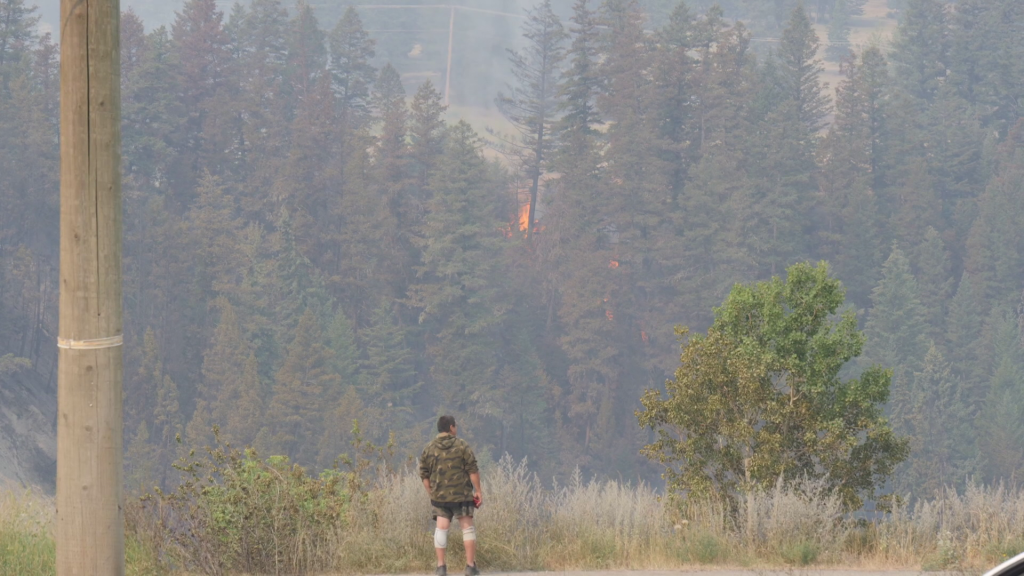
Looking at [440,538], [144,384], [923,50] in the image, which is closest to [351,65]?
[144,384]

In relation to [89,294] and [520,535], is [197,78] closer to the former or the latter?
[520,535]

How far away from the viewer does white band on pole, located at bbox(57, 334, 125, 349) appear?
3.54 m

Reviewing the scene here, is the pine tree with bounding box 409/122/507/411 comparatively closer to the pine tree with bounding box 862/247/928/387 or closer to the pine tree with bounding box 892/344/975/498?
the pine tree with bounding box 862/247/928/387

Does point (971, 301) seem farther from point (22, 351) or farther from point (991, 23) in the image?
point (22, 351)

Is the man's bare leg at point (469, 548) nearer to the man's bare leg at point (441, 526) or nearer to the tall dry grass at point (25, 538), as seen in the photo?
the man's bare leg at point (441, 526)

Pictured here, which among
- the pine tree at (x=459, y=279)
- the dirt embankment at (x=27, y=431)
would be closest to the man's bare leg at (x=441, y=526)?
the dirt embankment at (x=27, y=431)

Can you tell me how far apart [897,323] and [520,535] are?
2960 inches

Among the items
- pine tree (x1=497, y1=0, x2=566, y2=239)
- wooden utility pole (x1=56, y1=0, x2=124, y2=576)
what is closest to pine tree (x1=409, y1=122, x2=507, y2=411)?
pine tree (x1=497, y1=0, x2=566, y2=239)

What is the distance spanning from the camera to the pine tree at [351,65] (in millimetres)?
101500

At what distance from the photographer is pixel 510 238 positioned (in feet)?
309

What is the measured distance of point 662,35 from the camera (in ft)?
309

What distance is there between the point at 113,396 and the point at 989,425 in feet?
250

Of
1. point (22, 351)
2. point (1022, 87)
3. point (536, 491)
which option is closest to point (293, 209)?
point (22, 351)

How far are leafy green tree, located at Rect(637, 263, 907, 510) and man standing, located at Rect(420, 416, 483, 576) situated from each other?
407 cm
